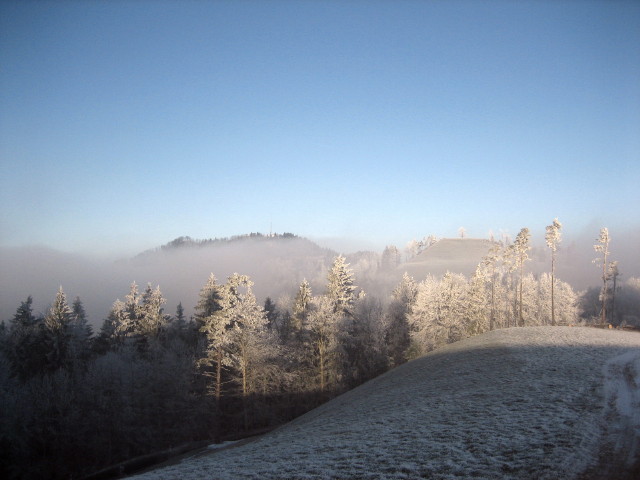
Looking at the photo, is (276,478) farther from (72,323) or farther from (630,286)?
(630,286)

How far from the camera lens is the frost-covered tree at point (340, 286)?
51219 mm

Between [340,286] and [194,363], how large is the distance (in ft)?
70.4

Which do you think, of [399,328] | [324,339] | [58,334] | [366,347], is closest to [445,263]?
[399,328]

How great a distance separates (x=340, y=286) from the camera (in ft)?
171

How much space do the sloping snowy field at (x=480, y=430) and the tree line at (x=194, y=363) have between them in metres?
16.7

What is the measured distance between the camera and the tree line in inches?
1443

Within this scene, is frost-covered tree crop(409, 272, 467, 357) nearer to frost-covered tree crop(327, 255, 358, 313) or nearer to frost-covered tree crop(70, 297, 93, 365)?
frost-covered tree crop(327, 255, 358, 313)

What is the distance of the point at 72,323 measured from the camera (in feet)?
184

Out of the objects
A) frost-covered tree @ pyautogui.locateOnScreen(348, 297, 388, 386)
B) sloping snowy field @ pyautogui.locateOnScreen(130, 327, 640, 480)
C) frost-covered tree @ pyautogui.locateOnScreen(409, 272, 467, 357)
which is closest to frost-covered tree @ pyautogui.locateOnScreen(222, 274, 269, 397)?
sloping snowy field @ pyautogui.locateOnScreen(130, 327, 640, 480)

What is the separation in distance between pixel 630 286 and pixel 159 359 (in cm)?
14024

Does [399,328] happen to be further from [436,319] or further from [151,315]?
[151,315]

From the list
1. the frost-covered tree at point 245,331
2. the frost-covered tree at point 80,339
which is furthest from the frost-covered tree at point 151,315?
the frost-covered tree at point 245,331

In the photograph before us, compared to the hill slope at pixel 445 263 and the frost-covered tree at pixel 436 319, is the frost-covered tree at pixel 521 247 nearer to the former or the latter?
the frost-covered tree at pixel 436 319

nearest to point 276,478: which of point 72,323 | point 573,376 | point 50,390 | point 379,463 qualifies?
point 379,463
